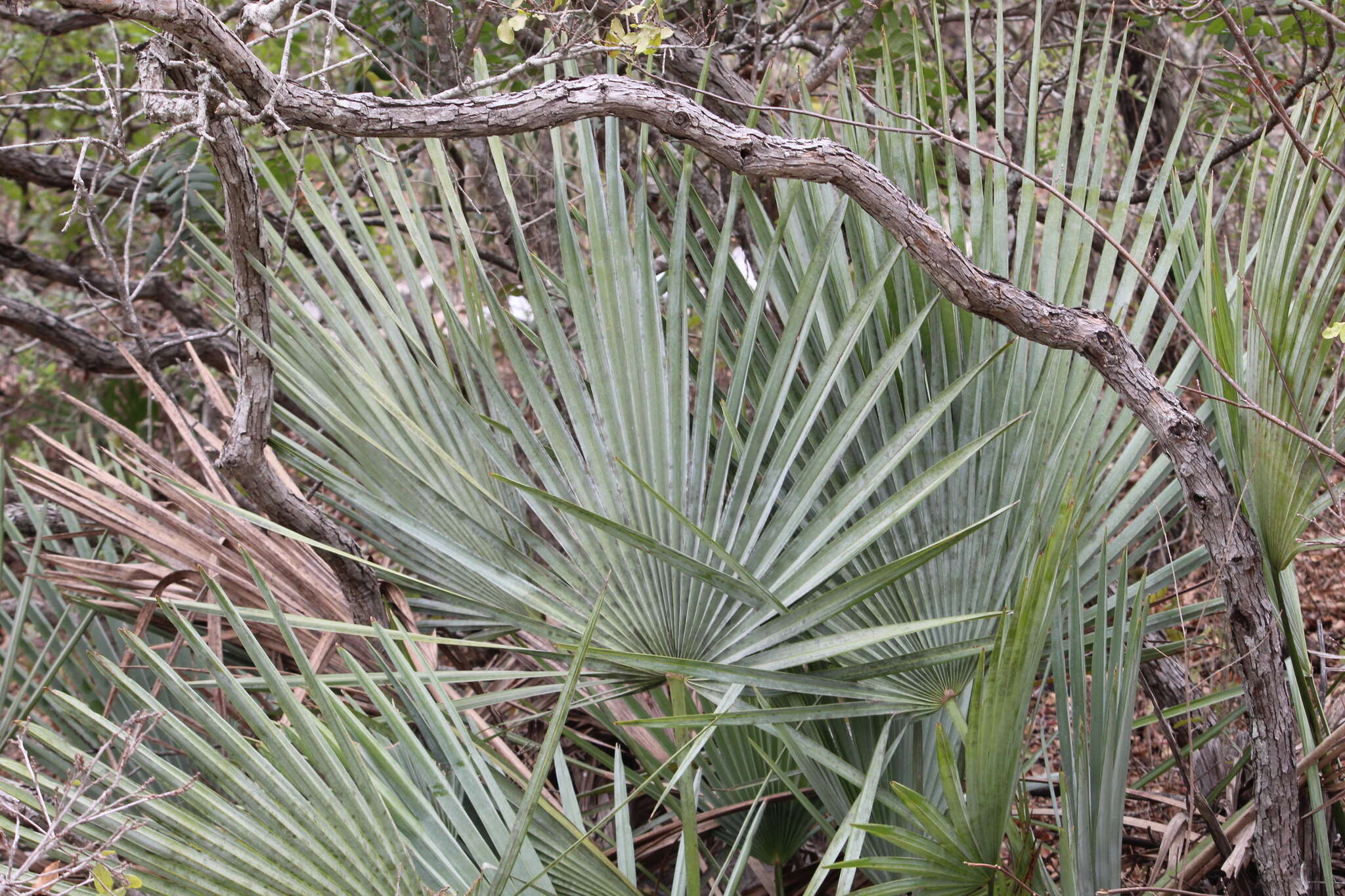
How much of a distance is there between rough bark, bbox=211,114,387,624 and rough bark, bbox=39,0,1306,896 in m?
0.17

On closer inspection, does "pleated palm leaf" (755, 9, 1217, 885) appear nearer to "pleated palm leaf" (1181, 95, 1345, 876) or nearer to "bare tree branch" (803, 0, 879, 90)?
"pleated palm leaf" (1181, 95, 1345, 876)

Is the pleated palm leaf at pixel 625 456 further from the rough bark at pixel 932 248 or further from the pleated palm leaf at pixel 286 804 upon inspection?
the pleated palm leaf at pixel 286 804

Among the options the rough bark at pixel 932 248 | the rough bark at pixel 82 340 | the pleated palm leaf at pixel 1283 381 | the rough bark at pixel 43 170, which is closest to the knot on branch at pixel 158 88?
the rough bark at pixel 932 248

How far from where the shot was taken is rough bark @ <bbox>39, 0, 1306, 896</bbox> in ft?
4.76

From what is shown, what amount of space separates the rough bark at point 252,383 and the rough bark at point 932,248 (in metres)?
0.17

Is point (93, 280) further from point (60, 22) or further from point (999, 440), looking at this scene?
point (999, 440)

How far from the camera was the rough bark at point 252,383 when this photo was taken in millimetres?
1717

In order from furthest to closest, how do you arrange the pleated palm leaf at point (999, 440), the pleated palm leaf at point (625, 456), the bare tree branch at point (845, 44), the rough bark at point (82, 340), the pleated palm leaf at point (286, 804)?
the rough bark at point (82, 340), the bare tree branch at point (845, 44), the pleated palm leaf at point (999, 440), the pleated palm leaf at point (625, 456), the pleated palm leaf at point (286, 804)

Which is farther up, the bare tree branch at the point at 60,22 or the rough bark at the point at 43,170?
the bare tree branch at the point at 60,22

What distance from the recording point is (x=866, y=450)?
1792 mm

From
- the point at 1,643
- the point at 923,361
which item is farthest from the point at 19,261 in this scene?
A: the point at 923,361

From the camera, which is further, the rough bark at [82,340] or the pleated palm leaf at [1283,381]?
the rough bark at [82,340]

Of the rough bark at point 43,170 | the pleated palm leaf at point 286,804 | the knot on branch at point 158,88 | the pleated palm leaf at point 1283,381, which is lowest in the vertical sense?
the pleated palm leaf at point 286,804

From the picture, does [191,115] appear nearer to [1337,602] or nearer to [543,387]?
[543,387]
